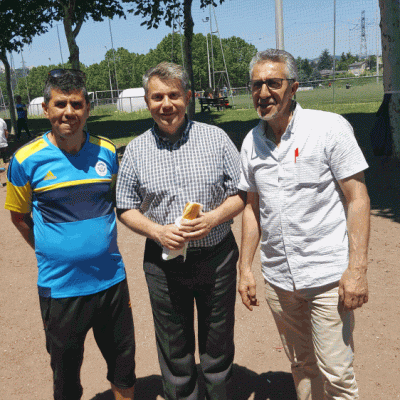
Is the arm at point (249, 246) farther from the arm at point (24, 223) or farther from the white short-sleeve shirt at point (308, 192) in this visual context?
the arm at point (24, 223)

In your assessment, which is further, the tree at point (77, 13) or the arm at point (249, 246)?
the tree at point (77, 13)

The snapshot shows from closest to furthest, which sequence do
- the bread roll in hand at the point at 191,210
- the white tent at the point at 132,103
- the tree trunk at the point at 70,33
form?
1. the bread roll in hand at the point at 191,210
2. the tree trunk at the point at 70,33
3. the white tent at the point at 132,103

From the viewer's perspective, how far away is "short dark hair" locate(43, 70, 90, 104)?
2527 mm

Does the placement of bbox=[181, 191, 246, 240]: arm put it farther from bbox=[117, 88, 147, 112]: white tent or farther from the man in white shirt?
bbox=[117, 88, 147, 112]: white tent

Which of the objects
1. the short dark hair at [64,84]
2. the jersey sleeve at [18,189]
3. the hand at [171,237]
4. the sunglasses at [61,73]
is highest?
the sunglasses at [61,73]

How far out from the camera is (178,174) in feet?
8.40

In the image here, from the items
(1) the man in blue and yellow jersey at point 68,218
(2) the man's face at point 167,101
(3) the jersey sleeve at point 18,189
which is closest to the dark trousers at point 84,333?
(1) the man in blue and yellow jersey at point 68,218

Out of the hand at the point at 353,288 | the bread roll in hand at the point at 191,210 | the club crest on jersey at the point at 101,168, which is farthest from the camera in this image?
the club crest on jersey at the point at 101,168

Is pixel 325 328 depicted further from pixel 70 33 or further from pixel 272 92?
pixel 70 33

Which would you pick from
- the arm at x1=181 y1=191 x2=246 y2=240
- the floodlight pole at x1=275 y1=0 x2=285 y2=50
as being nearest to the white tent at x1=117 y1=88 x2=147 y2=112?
the floodlight pole at x1=275 y1=0 x2=285 y2=50


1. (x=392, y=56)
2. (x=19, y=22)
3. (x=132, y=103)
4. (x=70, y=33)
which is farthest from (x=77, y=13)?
(x=132, y=103)

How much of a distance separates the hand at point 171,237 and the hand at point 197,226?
3cm

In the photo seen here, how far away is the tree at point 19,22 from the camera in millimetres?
18734

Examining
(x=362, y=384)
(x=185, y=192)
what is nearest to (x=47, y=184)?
(x=185, y=192)
